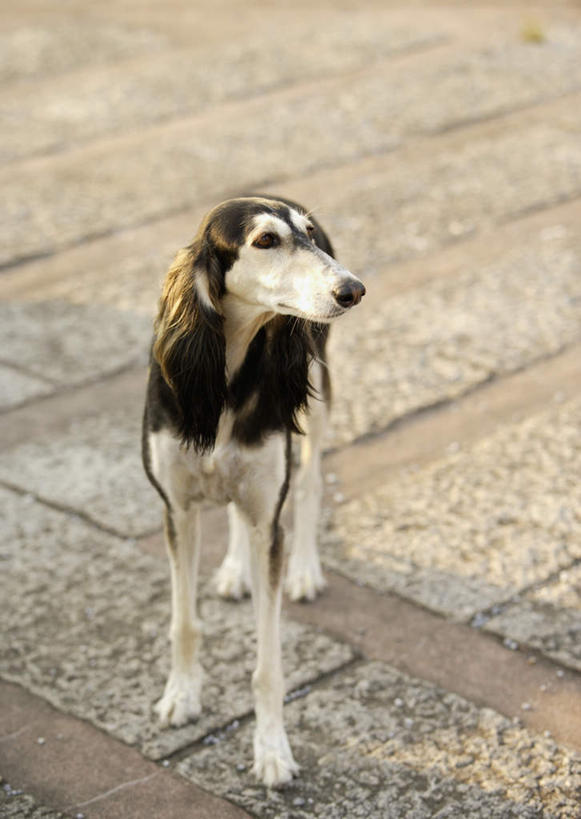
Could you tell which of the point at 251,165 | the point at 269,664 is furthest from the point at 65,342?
the point at 269,664

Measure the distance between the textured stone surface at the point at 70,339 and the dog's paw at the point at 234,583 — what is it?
2.22 metres

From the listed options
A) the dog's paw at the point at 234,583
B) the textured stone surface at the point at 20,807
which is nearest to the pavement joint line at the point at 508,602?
the dog's paw at the point at 234,583

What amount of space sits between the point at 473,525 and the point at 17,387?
282 centimetres

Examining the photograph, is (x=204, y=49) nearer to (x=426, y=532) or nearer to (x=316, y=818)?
(x=426, y=532)

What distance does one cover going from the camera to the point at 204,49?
12727mm

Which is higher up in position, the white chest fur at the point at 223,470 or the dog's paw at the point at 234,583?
the white chest fur at the point at 223,470

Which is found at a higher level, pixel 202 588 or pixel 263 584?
pixel 263 584

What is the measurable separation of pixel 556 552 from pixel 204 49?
9006 millimetres

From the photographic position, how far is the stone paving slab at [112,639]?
4352 millimetres

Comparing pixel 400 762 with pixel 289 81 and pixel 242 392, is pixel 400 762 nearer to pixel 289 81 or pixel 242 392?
pixel 242 392

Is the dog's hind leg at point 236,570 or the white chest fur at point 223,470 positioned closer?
the white chest fur at point 223,470

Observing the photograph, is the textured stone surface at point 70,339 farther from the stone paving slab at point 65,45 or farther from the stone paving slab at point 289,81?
the stone paving slab at point 65,45

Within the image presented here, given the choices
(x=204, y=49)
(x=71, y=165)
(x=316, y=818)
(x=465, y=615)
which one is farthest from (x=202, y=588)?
(x=204, y=49)

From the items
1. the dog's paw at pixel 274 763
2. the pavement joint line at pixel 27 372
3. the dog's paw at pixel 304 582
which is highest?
the dog's paw at pixel 274 763
